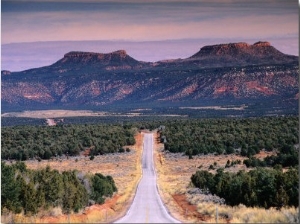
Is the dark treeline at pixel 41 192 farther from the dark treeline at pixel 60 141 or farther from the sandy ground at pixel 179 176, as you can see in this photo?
the dark treeline at pixel 60 141

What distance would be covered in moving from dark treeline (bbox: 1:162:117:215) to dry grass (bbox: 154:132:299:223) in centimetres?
448

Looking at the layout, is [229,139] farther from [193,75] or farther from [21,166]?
[193,75]

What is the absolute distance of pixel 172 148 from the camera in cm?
7388

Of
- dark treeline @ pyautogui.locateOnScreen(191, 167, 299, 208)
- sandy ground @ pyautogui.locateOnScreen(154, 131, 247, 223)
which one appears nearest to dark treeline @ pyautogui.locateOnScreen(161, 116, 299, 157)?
sandy ground @ pyautogui.locateOnScreen(154, 131, 247, 223)

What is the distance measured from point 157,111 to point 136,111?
5880 mm

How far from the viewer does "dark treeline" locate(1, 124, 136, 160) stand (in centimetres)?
7225

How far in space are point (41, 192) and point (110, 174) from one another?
26152 mm

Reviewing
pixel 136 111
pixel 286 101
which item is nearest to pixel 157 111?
pixel 136 111

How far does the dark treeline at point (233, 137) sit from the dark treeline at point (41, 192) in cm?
3357

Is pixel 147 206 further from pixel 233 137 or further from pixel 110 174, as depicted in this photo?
pixel 233 137

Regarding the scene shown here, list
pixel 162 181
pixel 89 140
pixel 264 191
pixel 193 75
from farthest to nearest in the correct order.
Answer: pixel 193 75
pixel 89 140
pixel 162 181
pixel 264 191

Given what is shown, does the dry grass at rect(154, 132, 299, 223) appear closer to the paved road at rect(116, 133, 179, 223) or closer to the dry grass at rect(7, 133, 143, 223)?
the paved road at rect(116, 133, 179, 223)

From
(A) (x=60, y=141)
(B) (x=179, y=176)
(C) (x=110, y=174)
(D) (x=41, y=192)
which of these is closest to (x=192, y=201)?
(D) (x=41, y=192)

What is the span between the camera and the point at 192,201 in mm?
34469
